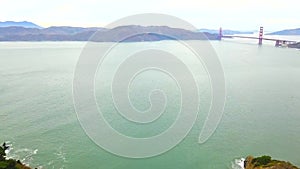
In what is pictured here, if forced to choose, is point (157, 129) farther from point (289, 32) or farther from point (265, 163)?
point (289, 32)

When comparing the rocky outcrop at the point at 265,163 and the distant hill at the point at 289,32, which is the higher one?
the distant hill at the point at 289,32

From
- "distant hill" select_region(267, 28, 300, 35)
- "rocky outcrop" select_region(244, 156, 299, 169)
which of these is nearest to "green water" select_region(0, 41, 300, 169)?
"rocky outcrop" select_region(244, 156, 299, 169)

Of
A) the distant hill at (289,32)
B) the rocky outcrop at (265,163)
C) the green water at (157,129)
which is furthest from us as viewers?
the distant hill at (289,32)

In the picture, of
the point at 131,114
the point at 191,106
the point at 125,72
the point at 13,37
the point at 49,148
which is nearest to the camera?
the point at 49,148

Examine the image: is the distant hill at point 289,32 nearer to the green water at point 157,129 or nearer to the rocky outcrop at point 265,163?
the green water at point 157,129

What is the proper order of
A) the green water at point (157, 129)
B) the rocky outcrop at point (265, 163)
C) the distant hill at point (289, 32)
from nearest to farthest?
the rocky outcrop at point (265, 163), the green water at point (157, 129), the distant hill at point (289, 32)

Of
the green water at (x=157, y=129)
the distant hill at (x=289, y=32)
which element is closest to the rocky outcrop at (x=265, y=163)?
the green water at (x=157, y=129)

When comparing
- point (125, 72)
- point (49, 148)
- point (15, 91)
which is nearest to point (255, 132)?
point (49, 148)

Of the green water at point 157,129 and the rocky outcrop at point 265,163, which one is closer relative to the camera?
the rocky outcrop at point 265,163

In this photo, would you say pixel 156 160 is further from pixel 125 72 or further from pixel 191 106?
pixel 125 72
